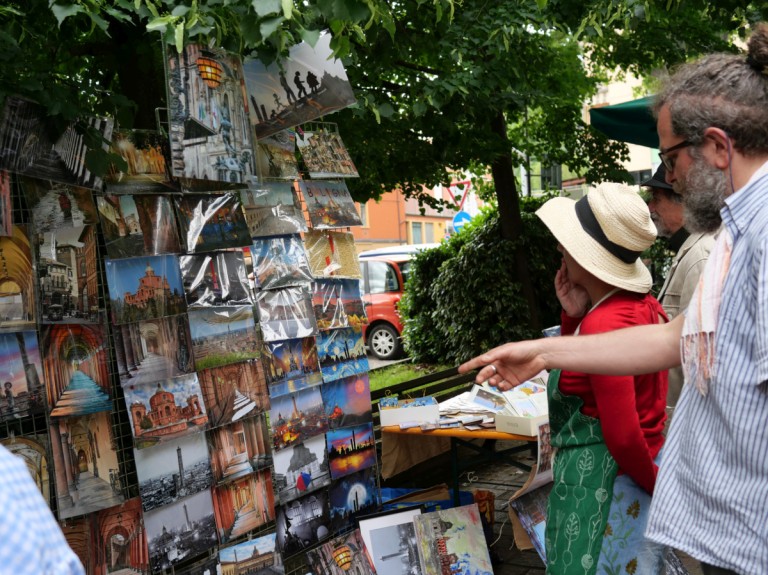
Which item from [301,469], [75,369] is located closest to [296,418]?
[301,469]

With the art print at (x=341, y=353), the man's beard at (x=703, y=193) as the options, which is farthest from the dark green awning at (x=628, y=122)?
the man's beard at (x=703, y=193)

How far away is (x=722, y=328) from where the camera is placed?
146 centimetres

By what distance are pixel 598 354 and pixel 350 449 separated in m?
2.04

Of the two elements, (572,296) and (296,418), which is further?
(296,418)

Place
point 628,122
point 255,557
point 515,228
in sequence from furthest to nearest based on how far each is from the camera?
point 515,228
point 628,122
point 255,557

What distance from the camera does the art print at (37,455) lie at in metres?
2.64

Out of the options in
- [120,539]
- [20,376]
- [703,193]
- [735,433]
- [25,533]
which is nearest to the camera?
[25,533]

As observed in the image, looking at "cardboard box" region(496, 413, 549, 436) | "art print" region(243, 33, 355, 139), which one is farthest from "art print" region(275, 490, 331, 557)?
"art print" region(243, 33, 355, 139)

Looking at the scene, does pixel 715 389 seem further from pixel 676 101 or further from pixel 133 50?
pixel 133 50

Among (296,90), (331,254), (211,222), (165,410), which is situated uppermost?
(296,90)

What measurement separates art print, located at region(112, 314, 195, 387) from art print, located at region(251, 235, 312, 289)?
48 centimetres

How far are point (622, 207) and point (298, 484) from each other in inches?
71.7

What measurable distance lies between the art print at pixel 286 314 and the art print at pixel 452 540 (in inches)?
44.7

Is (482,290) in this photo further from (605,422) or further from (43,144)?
(43,144)
